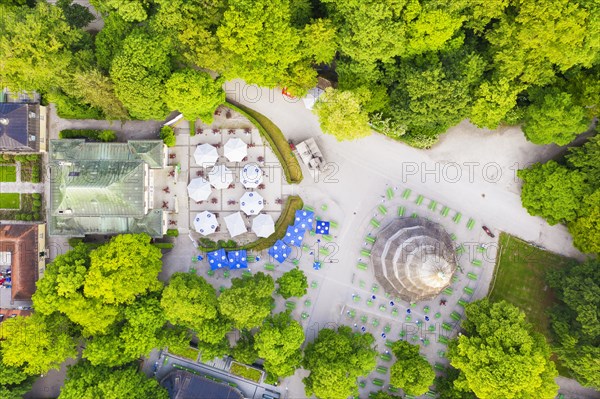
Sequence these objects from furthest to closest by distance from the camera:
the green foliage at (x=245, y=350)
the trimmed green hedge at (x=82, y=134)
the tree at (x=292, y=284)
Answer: the trimmed green hedge at (x=82, y=134) < the tree at (x=292, y=284) < the green foliage at (x=245, y=350)

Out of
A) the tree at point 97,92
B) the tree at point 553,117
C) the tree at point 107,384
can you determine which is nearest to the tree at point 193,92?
the tree at point 97,92

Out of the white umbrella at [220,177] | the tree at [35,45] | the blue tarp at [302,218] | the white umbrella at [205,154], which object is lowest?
the blue tarp at [302,218]

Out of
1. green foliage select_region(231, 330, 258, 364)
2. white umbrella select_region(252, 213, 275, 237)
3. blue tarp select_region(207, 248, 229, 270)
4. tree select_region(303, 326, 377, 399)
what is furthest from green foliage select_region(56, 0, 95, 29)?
tree select_region(303, 326, 377, 399)

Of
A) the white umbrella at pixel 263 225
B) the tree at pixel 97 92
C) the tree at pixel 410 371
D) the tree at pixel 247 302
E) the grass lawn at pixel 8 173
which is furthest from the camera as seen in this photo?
the grass lawn at pixel 8 173

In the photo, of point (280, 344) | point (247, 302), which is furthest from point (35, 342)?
point (280, 344)

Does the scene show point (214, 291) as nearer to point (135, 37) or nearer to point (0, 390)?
point (0, 390)

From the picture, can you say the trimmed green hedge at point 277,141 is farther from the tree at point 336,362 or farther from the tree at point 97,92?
the tree at point 336,362

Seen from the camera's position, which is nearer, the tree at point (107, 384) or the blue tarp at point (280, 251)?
the tree at point (107, 384)
